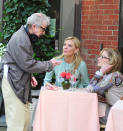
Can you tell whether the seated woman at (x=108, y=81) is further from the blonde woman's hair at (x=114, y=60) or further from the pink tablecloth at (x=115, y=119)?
the pink tablecloth at (x=115, y=119)

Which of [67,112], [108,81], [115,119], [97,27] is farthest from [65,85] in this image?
[97,27]

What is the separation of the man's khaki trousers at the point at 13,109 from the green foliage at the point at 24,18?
8.33ft

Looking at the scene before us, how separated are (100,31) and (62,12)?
0.85m

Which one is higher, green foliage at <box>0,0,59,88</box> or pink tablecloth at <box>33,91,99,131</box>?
green foliage at <box>0,0,59,88</box>

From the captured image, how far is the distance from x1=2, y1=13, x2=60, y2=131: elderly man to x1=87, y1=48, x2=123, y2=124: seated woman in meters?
0.80

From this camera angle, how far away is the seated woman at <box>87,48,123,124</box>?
4223mm

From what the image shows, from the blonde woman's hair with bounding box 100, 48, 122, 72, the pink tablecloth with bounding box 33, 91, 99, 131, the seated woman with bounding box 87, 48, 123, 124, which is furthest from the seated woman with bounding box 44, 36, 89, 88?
the pink tablecloth with bounding box 33, 91, 99, 131

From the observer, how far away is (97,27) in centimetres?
610

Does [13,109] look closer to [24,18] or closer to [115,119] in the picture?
[115,119]

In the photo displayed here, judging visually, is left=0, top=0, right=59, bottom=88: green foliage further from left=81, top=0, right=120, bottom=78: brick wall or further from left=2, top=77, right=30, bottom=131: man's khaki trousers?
left=2, top=77, right=30, bottom=131: man's khaki trousers

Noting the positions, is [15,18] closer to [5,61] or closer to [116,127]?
[5,61]

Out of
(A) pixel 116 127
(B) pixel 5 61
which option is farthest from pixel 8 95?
(A) pixel 116 127

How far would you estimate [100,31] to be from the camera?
608cm

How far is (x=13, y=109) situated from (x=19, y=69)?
46cm
